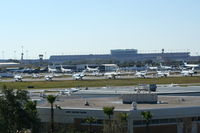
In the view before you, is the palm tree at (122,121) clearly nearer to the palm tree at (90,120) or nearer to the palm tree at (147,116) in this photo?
the palm tree at (147,116)

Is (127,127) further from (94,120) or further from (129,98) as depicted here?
(129,98)

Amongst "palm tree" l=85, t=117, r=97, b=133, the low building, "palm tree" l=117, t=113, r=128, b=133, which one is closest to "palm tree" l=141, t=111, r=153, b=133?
the low building

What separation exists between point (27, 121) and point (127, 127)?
419 inches

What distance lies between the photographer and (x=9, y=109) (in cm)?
5003

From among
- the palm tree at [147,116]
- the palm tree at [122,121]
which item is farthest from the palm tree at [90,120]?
the palm tree at [147,116]

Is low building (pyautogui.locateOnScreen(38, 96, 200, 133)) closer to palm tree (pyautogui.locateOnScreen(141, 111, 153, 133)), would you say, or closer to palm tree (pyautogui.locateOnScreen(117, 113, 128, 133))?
palm tree (pyautogui.locateOnScreen(117, 113, 128, 133))

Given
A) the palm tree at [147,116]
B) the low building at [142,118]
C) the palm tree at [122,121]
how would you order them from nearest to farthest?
1. the palm tree at [147,116]
2. the palm tree at [122,121]
3. the low building at [142,118]

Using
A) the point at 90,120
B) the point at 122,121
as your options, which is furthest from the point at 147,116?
the point at 90,120

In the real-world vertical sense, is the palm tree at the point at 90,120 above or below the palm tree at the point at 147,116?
below

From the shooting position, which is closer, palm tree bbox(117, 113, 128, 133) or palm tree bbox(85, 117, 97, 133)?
palm tree bbox(117, 113, 128, 133)

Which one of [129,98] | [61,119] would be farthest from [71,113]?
[129,98]

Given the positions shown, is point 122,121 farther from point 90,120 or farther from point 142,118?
point 90,120

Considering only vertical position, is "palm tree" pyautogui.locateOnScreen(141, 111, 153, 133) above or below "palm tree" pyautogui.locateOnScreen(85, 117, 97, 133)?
above

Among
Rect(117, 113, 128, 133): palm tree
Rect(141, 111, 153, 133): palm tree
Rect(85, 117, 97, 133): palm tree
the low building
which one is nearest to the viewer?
Rect(141, 111, 153, 133): palm tree
